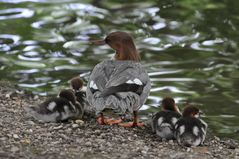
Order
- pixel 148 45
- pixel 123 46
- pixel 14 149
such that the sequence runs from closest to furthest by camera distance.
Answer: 1. pixel 14 149
2. pixel 123 46
3. pixel 148 45

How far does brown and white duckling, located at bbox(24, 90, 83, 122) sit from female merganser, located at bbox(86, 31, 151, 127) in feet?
0.94

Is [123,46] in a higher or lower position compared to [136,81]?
higher

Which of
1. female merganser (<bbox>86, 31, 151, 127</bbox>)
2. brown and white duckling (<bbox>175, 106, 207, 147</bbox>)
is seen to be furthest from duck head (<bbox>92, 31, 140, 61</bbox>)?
brown and white duckling (<bbox>175, 106, 207, 147</bbox>)

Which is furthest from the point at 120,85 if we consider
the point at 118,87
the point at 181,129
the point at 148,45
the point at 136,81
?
the point at 148,45

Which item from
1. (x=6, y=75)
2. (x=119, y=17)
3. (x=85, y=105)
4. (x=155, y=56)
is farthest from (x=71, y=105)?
(x=119, y=17)

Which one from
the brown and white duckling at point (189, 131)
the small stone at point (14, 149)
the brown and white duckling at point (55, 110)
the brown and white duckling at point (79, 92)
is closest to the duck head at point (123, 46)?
the brown and white duckling at point (79, 92)

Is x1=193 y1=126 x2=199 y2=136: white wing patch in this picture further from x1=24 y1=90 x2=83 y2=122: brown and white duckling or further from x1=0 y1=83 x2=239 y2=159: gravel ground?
x1=24 y1=90 x2=83 y2=122: brown and white duckling

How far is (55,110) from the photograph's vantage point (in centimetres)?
650

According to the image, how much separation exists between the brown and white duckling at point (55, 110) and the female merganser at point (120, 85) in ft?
0.94

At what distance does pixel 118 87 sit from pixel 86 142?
1.99ft

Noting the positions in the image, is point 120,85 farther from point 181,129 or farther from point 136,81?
point 181,129

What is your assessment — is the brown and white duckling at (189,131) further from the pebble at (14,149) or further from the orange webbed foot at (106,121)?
the pebble at (14,149)

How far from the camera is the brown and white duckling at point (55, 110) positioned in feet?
21.3

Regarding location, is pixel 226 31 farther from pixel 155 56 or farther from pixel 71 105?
pixel 71 105
